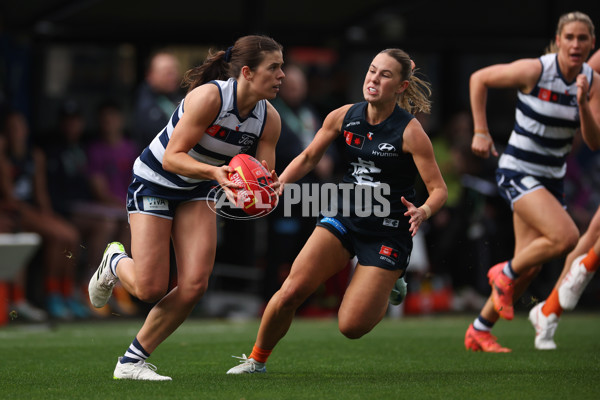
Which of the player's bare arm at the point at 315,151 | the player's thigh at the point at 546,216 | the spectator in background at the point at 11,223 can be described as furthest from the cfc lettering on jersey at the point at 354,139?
the spectator in background at the point at 11,223

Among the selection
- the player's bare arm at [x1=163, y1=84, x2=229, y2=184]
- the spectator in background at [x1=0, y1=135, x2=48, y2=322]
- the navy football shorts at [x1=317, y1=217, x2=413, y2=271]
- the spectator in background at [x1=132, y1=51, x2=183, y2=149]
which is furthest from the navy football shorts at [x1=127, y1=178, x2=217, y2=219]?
the spectator in background at [x1=0, y1=135, x2=48, y2=322]

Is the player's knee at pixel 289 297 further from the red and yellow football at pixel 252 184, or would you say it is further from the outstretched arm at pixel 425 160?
the outstretched arm at pixel 425 160

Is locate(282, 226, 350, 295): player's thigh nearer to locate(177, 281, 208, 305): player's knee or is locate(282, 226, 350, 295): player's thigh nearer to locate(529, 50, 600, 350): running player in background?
locate(177, 281, 208, 305): player's knee

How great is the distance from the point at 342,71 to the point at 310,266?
270 inches

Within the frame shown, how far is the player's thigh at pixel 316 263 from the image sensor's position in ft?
21.0

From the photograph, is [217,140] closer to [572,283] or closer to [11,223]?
[572,283]

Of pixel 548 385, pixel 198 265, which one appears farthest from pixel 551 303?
pixel 198 265

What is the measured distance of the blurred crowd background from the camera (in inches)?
452

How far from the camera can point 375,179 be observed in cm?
660

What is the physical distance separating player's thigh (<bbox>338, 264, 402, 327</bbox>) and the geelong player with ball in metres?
0.93

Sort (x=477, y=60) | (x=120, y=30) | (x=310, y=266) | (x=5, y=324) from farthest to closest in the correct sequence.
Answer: (x=477, y=60) → (x=120, y=30) → (x=5, y=324) → (x=310, y=266)

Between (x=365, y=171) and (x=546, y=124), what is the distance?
1.86 metres

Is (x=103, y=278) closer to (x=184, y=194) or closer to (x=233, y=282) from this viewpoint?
(x=184, y=194)

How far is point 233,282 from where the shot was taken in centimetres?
1308
